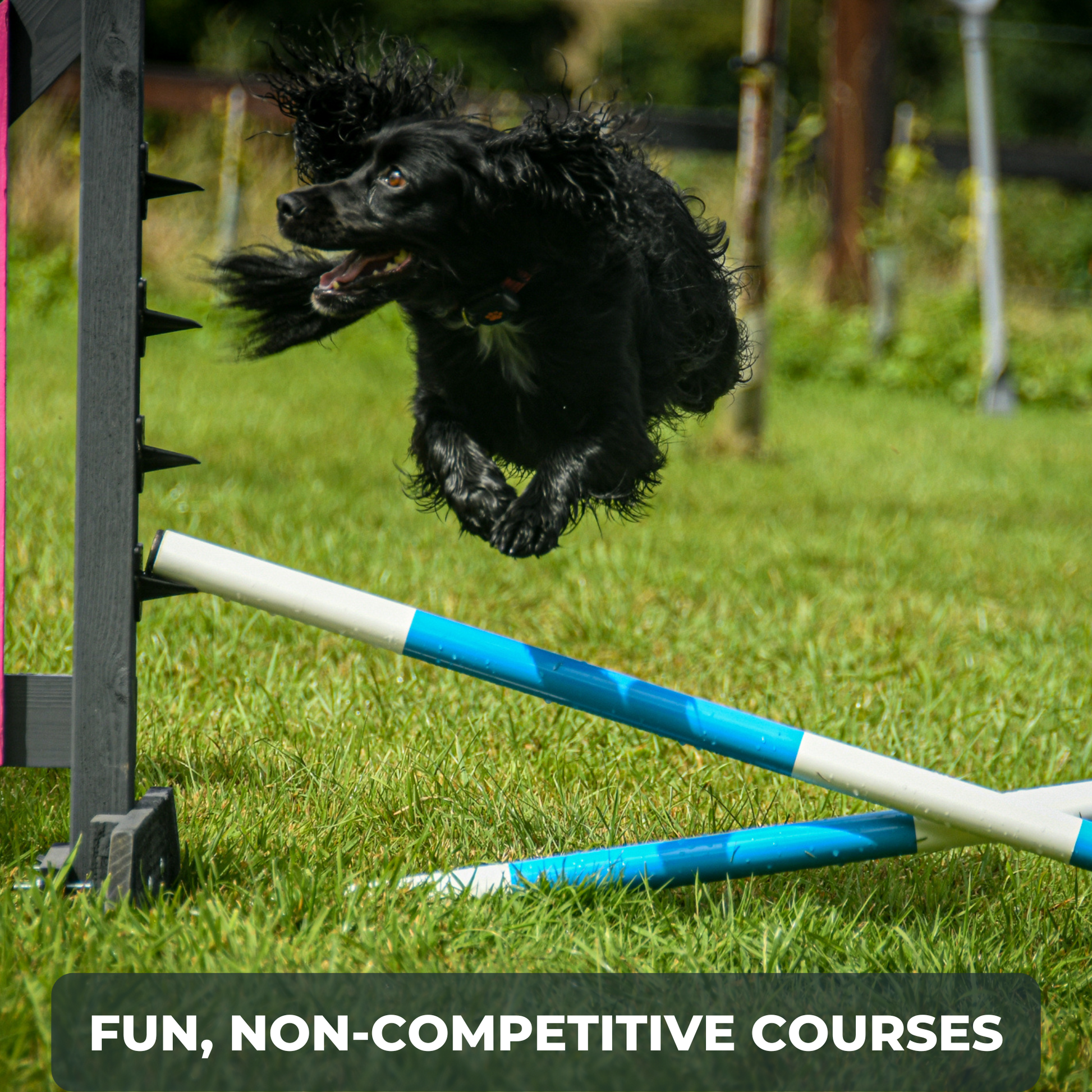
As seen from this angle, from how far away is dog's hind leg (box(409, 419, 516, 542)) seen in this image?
1.50m

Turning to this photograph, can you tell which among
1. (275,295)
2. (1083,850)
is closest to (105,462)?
(275,295)

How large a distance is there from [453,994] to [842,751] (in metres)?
0.65

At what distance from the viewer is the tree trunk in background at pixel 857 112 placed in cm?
1158

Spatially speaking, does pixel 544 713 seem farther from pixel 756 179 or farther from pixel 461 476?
pixel 756 179

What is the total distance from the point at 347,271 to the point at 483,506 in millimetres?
354

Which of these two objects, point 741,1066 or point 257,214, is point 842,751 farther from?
point 257,214

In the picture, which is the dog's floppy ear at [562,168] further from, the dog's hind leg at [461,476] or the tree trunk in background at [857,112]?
the tree trunk in background at [857,112]

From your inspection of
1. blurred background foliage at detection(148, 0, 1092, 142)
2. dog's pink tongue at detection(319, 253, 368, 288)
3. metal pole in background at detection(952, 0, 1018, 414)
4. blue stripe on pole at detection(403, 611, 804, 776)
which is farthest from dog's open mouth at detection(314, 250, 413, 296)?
blurred background foliage at detection(148, 0, 1092, 142)

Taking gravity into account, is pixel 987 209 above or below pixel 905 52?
below

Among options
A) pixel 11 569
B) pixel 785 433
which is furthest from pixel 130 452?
pixel 785 433

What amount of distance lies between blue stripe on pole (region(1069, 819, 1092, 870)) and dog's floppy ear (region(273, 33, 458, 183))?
138 centimetres

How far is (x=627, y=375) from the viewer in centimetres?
151

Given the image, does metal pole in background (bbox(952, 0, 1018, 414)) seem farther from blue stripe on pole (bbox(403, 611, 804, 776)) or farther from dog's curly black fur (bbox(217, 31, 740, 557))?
dog's curly black fur (bbox(217, 31, 740, 557))

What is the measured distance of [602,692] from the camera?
1.67 meters
